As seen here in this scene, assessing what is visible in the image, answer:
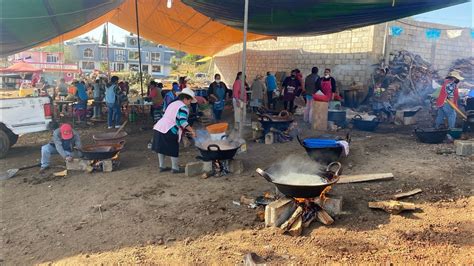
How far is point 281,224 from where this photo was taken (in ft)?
13.1

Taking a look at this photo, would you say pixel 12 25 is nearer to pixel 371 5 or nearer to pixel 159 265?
pixel 159 265

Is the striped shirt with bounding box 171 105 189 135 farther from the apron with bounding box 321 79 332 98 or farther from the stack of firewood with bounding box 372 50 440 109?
the stack of firewood with bounding box 372 50 440 109

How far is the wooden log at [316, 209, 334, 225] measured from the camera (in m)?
3.91

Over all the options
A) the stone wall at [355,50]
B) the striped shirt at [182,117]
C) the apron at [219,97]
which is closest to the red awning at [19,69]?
the stone wall at [355,50]

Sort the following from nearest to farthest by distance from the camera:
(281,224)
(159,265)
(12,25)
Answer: (159,265)
(281,224)
(12,25)

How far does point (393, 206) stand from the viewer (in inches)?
164

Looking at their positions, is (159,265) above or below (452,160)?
below

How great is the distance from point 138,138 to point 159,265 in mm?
6501

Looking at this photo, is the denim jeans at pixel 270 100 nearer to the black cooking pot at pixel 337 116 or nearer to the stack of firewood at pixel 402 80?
the stack of firewood at pixel 402 80

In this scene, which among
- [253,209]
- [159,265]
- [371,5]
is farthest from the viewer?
[371,5]

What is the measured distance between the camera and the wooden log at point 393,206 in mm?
4165

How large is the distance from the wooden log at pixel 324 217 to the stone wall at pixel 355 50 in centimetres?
1004

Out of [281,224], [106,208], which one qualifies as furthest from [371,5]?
[106,208]

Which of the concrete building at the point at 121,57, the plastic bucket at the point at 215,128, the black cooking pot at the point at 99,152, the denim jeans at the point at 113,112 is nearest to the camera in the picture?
the black cooking pot at the point at 99,152
